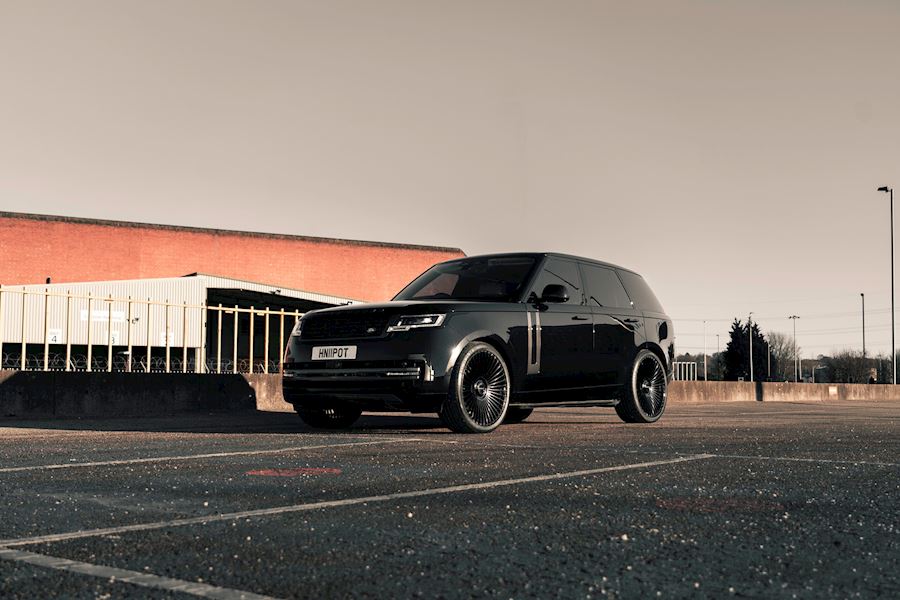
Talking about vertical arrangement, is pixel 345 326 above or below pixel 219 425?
above

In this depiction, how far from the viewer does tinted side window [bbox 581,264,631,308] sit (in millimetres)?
10164

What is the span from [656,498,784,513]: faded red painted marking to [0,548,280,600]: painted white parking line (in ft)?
6.75

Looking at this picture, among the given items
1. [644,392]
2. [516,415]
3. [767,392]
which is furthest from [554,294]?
[767,392]

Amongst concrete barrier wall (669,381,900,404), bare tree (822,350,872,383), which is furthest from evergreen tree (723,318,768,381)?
concrete barrier wall (669,381,900,404)

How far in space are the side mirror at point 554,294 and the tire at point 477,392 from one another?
2.61ft

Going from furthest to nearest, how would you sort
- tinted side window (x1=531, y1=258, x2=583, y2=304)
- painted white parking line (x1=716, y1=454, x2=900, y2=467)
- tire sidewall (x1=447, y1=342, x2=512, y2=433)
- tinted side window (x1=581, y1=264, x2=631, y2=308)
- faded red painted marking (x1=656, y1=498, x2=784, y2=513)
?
1. tinted side window (x1=581, y1=264, x2=631, y2=308)
2. tinted side window (x1=531, y1=258, x2=583, y2=304)
3. tire sidewall (x1=447, y1=342, x2=512, y2=433)
4. painted white parking line (x1=716, y1=454, x2=900, y2=467)
5. faded red painted marking (x1=656, y1=498, x2=784, y2=513)

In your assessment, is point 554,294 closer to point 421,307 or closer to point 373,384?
point 421,307

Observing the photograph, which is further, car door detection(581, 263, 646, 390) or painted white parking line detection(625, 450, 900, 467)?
car door detection(581, 263, 646, 390)

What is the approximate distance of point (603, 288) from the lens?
1039 centimetres

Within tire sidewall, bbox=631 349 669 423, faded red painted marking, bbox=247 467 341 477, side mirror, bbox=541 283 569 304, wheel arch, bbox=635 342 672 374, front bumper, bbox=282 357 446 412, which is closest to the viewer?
faded red painted marking, bbox=247 467 341 477

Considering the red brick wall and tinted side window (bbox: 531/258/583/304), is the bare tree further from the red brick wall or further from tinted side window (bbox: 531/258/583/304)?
tinted side window (bbox: 531/258/583/304)

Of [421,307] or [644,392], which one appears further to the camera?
[644,392]

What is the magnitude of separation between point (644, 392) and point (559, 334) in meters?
1.82

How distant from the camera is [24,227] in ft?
177
